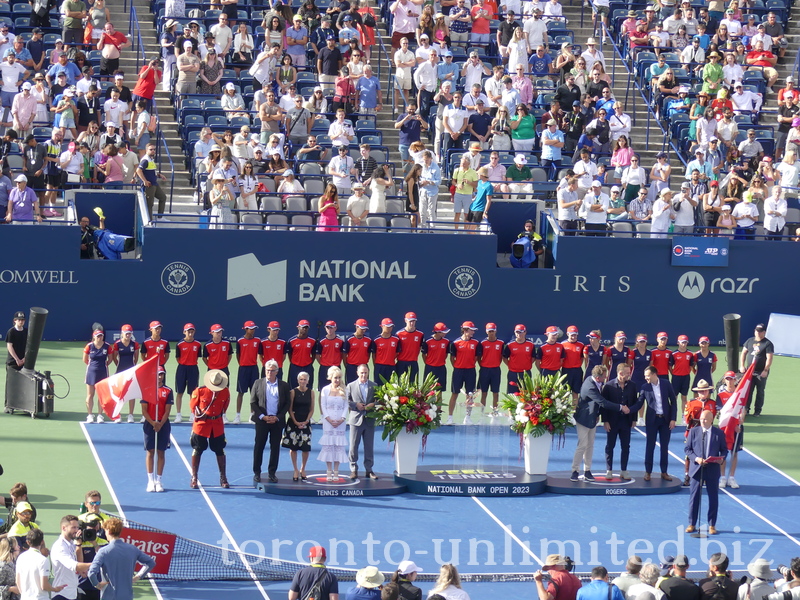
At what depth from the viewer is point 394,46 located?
33281 mm

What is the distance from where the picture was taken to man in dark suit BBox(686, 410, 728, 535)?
18.2 metres

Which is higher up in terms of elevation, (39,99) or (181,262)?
(39,99)

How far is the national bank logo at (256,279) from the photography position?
27.3 m

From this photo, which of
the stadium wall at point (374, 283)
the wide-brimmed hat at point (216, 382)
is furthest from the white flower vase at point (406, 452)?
the stadium wall at point (374, 283)

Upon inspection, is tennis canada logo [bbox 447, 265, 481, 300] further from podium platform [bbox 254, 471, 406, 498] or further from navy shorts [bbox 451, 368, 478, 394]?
podium platform [bbox 254, 471, 406, 498]

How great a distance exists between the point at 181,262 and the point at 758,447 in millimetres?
10900

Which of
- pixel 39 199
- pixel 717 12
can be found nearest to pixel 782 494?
pixel 39 199

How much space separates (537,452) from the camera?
67.7 ft

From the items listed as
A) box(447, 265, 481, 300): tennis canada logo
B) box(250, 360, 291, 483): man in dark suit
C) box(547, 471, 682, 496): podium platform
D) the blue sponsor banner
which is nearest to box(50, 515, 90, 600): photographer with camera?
box(250, 360, 291, 483): man in dark suit

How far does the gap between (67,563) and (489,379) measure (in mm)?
11156

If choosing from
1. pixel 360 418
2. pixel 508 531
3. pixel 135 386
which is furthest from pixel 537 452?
pixel 135 386

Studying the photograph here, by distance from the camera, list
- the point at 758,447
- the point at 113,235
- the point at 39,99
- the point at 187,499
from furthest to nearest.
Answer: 1. the point at 39,99
2. the point at 113,235
3. the point at 758,447
4. the point at 187,499

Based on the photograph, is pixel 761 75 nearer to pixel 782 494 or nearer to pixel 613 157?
pixel 613 157

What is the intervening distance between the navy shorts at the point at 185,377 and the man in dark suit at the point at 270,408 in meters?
3.35
